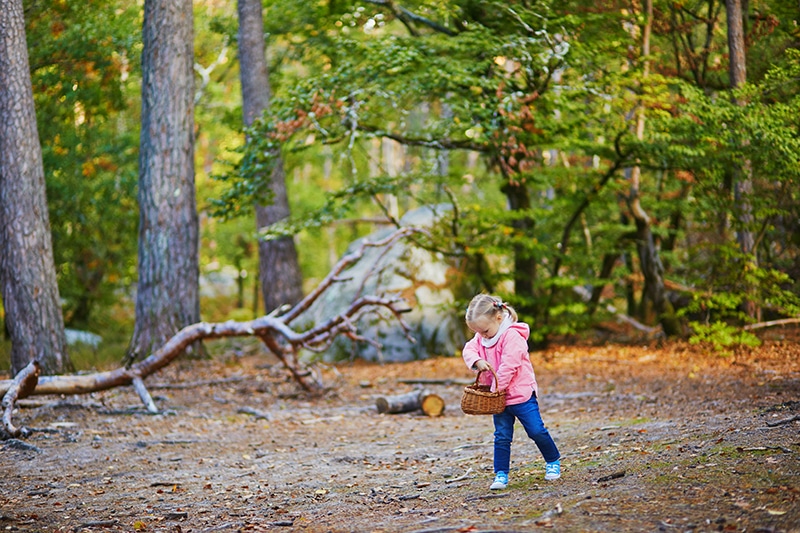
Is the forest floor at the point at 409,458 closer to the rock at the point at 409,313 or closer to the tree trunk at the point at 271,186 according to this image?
the rock at the point at 409,313

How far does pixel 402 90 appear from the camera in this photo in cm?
1067

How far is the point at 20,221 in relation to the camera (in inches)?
374

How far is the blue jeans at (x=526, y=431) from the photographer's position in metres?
4.77

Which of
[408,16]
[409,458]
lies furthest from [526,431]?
[408,16]

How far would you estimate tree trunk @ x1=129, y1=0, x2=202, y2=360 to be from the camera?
35.5ft

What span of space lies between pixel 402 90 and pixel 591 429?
5.94 metres

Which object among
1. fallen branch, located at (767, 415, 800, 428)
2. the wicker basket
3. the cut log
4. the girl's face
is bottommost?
the cut log

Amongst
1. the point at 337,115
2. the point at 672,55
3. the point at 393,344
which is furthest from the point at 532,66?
the point at 393,344

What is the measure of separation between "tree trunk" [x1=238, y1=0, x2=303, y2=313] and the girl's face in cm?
928

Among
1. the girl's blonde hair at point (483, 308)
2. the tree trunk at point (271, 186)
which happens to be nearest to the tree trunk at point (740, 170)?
the girl's blonde hair at point (483, 308)

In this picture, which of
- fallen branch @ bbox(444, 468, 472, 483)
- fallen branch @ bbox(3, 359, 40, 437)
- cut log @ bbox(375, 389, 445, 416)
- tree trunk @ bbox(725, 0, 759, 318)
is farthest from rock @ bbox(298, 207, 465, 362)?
fallen branch @ bbox(444, 468, 472, 483)

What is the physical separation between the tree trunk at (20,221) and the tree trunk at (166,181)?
1459 mm

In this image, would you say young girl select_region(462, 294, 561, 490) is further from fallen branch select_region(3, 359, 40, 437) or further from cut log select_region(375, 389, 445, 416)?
fallen branch select_region(3, 359, 40, 437)

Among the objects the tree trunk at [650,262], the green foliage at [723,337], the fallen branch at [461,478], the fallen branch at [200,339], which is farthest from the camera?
the tree trunk at [650,262]
